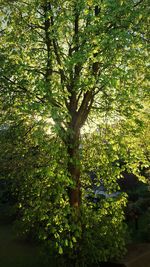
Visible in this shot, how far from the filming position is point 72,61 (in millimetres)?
10156

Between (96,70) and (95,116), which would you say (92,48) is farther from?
(95,116)

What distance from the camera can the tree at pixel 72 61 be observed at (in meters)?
10.5

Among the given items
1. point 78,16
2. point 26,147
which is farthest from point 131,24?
point 26,147

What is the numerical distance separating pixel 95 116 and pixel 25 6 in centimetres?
631

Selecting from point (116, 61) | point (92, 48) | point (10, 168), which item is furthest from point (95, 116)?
point (10, 168)

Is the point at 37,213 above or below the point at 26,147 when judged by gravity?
below

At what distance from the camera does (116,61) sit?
39.3 feet

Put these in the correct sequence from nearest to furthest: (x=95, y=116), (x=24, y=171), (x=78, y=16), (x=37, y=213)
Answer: (x=24, y=171) → (x=37, y=213) → (x=78, y=16) → (x=95, y=116)

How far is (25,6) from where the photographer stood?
12.8 metres

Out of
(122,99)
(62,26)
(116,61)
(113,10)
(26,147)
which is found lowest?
(26,147)

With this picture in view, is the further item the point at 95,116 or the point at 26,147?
the point at 95,116

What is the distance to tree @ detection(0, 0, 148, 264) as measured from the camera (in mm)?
10461

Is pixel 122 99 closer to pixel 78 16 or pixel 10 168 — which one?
pixel 78 16

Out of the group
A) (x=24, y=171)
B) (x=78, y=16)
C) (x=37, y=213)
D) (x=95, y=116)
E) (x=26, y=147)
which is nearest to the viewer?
(x=24, y=171)
